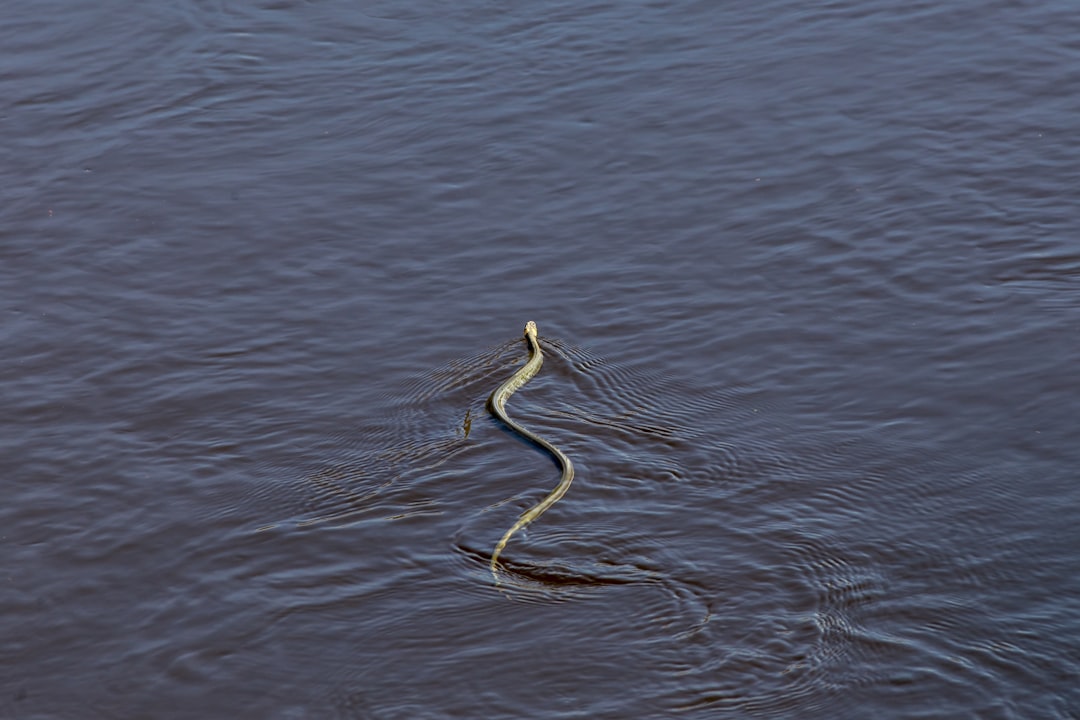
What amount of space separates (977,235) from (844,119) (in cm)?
216

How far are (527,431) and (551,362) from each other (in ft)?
2.55

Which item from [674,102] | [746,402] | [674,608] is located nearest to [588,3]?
[674,102]

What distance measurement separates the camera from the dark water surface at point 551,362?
6469 millimetres

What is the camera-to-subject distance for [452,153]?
1166 cm

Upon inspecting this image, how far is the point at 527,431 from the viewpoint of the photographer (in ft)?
27.0

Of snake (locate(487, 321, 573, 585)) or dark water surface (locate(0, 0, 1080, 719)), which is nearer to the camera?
dark water surface (locate(0, 0, 1080, 719))

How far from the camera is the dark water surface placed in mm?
6469

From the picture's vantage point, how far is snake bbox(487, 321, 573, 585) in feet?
24.0

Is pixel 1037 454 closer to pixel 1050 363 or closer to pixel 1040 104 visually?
pixel 1050 363

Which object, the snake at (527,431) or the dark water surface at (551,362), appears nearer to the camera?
the dark water surface at (551,362)

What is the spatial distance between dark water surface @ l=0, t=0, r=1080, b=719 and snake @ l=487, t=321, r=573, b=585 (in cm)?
8

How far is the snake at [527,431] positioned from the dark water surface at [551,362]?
8cm

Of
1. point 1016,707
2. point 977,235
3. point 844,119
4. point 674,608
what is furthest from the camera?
point 844,119

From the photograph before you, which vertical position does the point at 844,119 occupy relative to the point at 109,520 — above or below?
above
